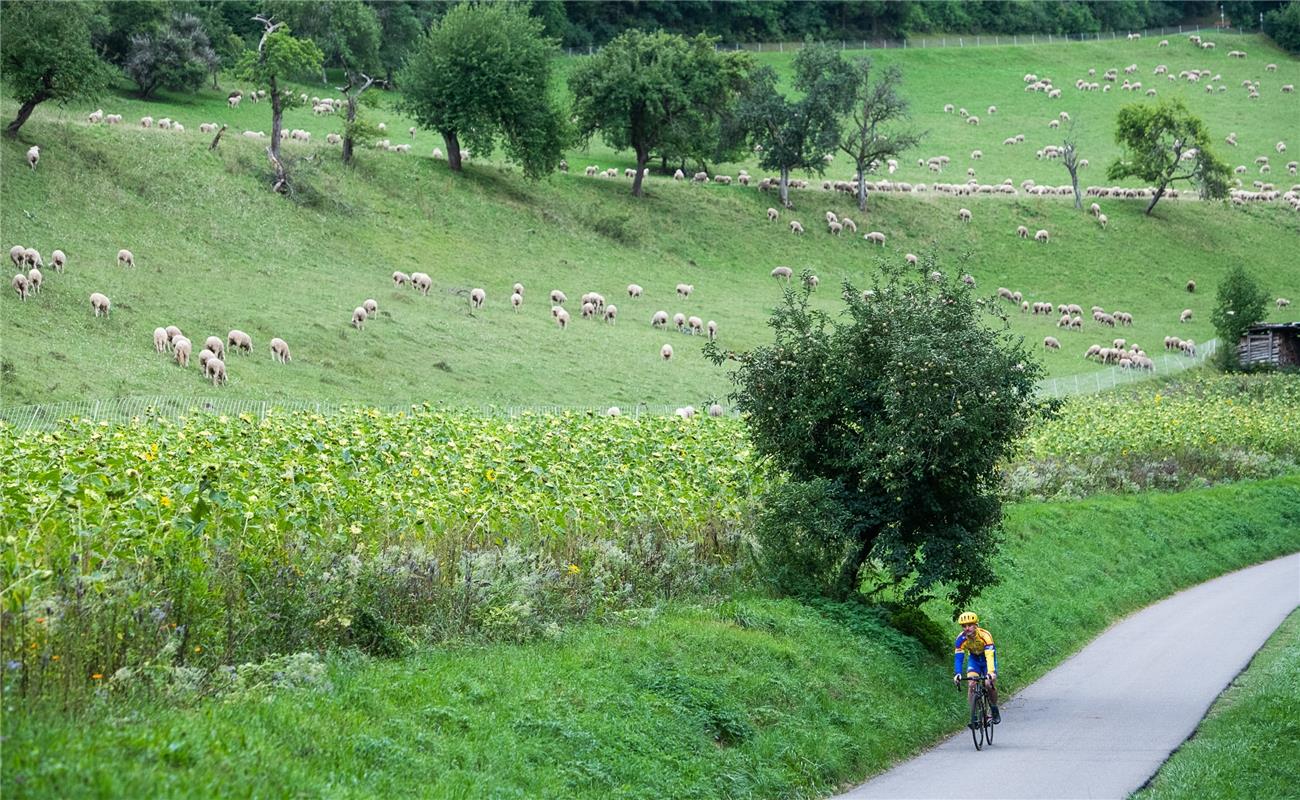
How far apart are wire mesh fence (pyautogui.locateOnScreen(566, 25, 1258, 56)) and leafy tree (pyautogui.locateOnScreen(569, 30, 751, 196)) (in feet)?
129

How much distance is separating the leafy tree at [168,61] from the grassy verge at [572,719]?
74.8 metres

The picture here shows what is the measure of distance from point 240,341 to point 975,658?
99.3ft

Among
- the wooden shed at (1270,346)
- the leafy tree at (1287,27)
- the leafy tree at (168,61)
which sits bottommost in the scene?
the wooden shed at (1270,346)

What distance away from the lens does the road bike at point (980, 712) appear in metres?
18.7

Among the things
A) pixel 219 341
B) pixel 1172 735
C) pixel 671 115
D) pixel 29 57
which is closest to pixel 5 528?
pixel 1172 735

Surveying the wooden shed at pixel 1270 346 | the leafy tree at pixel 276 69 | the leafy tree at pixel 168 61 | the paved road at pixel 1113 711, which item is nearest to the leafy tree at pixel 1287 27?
the wooden shed at pixel 1270 346

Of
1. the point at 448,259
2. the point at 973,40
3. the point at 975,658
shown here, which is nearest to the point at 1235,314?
the point at 448,259

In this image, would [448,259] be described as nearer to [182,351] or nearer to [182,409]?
[182,351]

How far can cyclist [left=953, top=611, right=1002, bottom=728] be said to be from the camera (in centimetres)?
1883

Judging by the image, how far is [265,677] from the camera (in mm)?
12867

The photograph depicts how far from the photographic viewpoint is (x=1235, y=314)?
73750 mm

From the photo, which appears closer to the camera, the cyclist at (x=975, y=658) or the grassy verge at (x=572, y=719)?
the grassy verge at (x=572, y=719)

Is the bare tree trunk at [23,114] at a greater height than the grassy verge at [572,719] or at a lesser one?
greater

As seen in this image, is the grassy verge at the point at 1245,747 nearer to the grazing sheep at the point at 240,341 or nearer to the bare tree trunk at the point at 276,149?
the grazing sheep at the point at 240,341
